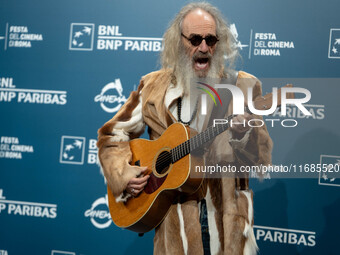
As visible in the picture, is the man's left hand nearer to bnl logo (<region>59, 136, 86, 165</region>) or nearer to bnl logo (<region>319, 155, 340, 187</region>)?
bnl logo (<region>319, 155, 340, 187</region>)

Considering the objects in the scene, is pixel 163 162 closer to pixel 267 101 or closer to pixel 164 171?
pixel 164 171

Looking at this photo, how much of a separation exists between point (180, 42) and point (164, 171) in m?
0.73

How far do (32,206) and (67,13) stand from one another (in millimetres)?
1630

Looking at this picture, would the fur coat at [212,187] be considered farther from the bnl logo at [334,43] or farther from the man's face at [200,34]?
the bnl logo at [334,43]

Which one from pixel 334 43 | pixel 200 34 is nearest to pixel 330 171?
pixel 334 43

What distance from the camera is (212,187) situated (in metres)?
2.16

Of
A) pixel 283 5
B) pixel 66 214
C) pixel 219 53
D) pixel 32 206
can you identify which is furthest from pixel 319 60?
pixel 32 206

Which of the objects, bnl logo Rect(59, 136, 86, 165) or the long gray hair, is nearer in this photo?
the long gray hair

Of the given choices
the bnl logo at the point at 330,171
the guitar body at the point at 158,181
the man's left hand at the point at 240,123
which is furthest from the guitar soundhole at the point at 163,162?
the bnl logo at the point at 330,171

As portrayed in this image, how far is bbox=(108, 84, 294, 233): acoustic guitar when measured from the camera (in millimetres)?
2004

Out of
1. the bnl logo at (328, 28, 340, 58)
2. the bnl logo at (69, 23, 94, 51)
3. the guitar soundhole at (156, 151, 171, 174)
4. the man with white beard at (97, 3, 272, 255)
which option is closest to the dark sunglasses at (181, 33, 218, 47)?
the man with white beard at (97, 3, 272, 255)

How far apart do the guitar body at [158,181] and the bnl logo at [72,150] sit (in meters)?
1.16

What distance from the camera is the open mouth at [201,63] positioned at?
2.28 meters

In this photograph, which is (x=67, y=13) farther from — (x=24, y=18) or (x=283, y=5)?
(x=283, y=5)
